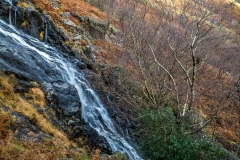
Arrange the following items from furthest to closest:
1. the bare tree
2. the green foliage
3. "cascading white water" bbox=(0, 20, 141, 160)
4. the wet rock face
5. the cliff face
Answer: "cascading white water" bbox=(0, 20, 141, 160) → the bare tree → the wet rock face → the green foliage → the cliff face

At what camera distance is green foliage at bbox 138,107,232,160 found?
736 centimetres

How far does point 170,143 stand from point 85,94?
14.8 ft

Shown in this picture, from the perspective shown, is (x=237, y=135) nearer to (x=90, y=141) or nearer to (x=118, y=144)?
(x=118, y=144)

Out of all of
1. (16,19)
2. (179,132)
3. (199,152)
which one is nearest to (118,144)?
(179,132)

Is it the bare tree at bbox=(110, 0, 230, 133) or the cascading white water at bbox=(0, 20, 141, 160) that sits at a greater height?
the bare tree at bbox=(110, 0, 230, 133)

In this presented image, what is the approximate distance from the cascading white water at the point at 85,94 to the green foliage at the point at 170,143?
111 cm

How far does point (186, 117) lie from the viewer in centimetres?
908

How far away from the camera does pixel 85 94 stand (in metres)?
10.7

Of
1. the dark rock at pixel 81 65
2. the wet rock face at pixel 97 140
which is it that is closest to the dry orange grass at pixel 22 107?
the wet rock face at pixel 97 140

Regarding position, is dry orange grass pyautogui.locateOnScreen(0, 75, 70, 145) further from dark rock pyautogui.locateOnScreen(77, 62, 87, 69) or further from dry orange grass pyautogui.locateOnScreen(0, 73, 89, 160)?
dark rock pyautogui.locateOnScreen(77, 62, 87, 69)

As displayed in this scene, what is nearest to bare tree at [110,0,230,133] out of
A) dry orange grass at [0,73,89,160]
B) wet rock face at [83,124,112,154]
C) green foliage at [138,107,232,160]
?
green foliage at [138,107,232,160]

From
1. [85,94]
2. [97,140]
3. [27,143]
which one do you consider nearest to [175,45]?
[85,94]

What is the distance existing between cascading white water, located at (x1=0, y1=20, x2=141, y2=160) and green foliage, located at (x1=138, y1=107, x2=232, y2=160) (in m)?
1.11

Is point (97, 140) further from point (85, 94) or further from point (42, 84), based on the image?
point (42, 84)
